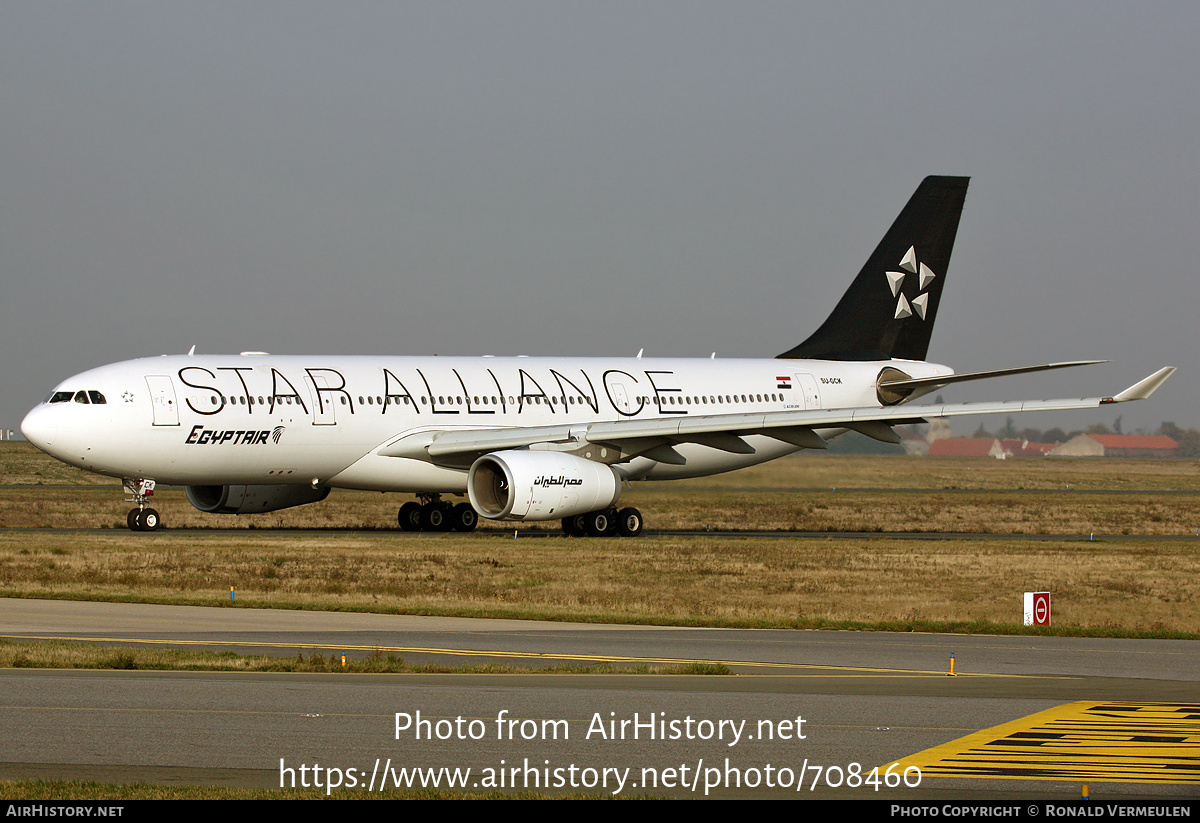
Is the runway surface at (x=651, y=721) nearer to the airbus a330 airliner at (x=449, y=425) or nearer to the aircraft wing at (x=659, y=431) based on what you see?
the airbus a330 airliner at (x=449, y=425)

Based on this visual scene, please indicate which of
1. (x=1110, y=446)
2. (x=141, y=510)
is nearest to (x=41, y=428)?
(x=141, y=510)

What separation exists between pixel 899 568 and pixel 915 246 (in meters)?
18.5

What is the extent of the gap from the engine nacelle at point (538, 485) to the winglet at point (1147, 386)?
11103mm

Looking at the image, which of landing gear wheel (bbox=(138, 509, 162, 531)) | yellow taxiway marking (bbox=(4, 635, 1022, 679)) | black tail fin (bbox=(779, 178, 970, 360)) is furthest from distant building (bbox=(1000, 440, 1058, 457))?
yellow taxiway marking (bbox=(4, 635, 1022, 679))

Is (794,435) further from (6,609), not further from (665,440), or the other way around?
(6,609)

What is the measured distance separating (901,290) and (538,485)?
1622cm

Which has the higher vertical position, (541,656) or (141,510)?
(141,510)

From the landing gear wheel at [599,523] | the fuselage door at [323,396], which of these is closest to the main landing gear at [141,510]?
the fuselage door at [323,396]

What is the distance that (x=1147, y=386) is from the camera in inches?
1153

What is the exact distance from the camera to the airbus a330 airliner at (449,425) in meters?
31.0

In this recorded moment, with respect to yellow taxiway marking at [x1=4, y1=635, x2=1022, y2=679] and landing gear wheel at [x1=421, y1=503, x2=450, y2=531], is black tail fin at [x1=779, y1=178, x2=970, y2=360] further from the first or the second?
yellow taxiway marking at [x1=4, y1=635, x2=1022, y2=679]

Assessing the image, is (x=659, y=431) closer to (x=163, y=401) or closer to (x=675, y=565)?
(x=675, y=565)
